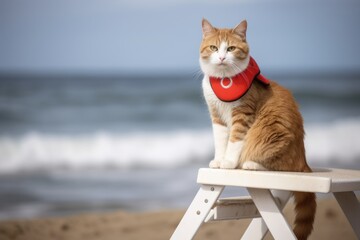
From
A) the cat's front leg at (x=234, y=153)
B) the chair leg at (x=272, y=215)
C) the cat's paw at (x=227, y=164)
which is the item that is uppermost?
the cat's front leg at (x=234, y=153)

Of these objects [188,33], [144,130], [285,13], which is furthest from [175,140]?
[285,13]

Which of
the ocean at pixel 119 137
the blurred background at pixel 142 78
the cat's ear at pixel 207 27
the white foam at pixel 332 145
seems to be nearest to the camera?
the cat's ear at pixel 207 27

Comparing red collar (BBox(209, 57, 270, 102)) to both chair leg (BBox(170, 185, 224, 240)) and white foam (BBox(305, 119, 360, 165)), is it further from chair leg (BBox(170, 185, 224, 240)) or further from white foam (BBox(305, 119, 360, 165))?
white foam (BBox(305, 119, 360, 165))

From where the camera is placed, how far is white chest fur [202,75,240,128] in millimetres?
2316

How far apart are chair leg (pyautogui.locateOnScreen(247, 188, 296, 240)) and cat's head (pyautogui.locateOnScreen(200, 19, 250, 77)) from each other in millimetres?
426

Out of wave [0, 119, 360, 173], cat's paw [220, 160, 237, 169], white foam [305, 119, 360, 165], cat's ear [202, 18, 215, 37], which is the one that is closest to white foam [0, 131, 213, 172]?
wave [0, 119, 360, 173]

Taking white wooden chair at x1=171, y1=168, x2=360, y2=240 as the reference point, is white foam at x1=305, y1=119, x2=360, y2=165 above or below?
above

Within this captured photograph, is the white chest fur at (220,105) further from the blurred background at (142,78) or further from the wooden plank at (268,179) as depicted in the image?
the blurred background at (142,78)

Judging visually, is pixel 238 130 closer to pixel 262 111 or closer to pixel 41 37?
pixel 262 111

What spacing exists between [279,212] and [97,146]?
4.42 meters

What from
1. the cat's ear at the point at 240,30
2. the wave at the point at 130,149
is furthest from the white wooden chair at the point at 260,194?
the wave at the point at 130,149

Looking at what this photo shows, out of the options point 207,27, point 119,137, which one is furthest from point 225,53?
point 119,137

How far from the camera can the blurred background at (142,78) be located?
248 inches

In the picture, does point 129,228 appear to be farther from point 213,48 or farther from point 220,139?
point 213,48
